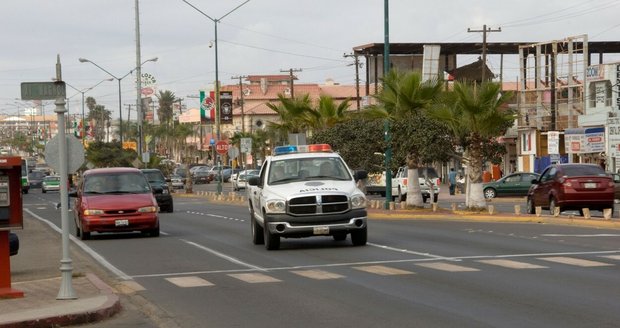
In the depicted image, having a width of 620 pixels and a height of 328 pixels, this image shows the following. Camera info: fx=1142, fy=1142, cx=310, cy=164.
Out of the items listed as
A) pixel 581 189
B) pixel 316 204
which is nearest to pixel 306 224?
pixel 316 204

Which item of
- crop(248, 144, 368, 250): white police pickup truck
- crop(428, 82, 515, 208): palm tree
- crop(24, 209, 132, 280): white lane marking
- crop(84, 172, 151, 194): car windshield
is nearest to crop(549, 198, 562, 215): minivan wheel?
crop(428, 82, 515, 208): palm tree

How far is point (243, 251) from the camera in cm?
2317

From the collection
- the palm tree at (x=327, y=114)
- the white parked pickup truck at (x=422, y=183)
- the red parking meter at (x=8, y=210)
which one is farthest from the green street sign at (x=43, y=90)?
the palm tree at (x=327, y=114)

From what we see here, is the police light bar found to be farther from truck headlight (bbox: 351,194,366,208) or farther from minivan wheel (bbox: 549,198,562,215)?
minivan wheel (bbox: 549,198,562,215)

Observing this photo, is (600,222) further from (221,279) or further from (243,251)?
(221,279)

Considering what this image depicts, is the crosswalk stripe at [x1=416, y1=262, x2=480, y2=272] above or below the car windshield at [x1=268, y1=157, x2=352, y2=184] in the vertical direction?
below

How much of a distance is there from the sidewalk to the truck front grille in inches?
162

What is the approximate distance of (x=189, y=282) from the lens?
56.3 ft

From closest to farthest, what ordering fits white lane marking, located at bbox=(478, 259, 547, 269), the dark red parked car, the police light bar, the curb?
the curb → white lane marking, located at bbox=(478, 259, 547, 269) → the police light bar → the dark red parked car

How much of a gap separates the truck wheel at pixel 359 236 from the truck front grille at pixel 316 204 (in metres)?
0.69

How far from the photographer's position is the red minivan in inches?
1099

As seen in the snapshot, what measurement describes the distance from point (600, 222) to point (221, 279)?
14.1m

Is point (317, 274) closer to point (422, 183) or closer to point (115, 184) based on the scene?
point (115, 184)

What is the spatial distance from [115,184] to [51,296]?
47.9 feet
